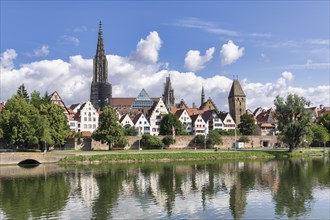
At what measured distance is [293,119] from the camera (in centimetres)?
8212

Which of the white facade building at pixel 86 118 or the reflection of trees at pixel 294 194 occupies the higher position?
the white facade building at pixel 86 118

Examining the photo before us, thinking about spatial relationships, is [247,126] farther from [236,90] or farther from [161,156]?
[161,156]

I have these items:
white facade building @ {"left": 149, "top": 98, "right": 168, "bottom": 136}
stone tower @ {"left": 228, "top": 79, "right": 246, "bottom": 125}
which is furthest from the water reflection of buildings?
stone tower @ {"left": 228, "top": 79, "right": 246, "bottom": 125}

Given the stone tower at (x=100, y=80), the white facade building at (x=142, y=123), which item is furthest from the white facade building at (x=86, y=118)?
the stone tower at (x=100, y=80)

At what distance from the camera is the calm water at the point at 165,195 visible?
87.6 feet

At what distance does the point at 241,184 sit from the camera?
39.8 meters

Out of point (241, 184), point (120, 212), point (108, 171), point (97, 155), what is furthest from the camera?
point (97, 155)

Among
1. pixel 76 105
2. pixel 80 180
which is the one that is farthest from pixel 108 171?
pixel 76 105

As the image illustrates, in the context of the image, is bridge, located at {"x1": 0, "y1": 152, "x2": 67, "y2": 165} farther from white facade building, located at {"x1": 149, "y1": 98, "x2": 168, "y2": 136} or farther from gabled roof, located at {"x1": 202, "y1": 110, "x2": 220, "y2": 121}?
gabled roof, located at {"x1": 202, "y1": 110, "x2": 220, "y2": 121}

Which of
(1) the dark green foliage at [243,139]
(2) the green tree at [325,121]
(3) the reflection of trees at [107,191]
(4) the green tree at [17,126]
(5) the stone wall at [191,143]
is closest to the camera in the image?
(3) the reflection of trees at [107,191]

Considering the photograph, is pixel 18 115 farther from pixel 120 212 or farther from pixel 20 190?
pixel 120 212

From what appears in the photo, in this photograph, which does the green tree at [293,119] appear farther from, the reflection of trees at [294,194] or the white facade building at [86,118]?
the white facade building at [86,118]

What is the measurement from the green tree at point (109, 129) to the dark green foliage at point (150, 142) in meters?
10.0

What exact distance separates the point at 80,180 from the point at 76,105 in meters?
105
